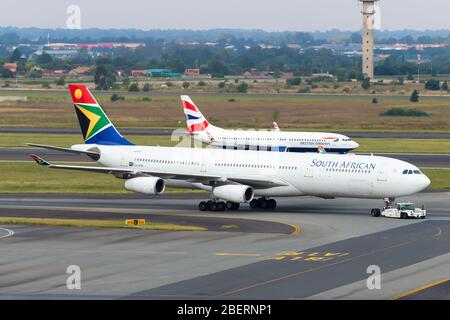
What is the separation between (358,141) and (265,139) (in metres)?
18.0

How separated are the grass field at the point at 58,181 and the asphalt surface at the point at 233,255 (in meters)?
11.0

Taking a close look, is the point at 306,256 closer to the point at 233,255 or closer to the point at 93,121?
the point at 233,255

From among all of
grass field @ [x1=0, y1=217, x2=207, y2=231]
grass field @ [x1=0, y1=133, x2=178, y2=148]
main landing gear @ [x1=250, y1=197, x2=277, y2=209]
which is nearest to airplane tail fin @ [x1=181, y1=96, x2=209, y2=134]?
grass field @ [x1=0, y1=133, x2=178, y2=148]

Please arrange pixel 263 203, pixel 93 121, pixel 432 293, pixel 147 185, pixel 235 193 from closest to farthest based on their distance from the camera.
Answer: pixel 432 293 < pixel 235 193 < pixel 147 185 < pixel 263 203 < pixel 93 121

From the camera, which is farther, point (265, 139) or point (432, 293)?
point (265, 139)

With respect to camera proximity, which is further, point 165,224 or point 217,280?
point 165,224

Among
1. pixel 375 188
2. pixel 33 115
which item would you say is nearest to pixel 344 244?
pixel 375 188

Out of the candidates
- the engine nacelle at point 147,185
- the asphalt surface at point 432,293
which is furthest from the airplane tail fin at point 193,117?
the asphalt surface at point 432,293

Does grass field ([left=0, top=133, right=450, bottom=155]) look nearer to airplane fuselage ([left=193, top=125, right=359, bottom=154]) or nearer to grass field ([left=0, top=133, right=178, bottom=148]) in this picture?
grass field ([left=0, top=133, right=178, bottom=148])

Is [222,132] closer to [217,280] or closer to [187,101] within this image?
[187,101]

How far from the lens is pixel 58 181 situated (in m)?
94.8

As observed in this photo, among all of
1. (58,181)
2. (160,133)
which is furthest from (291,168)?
(160,133)

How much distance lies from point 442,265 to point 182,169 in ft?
96.1
